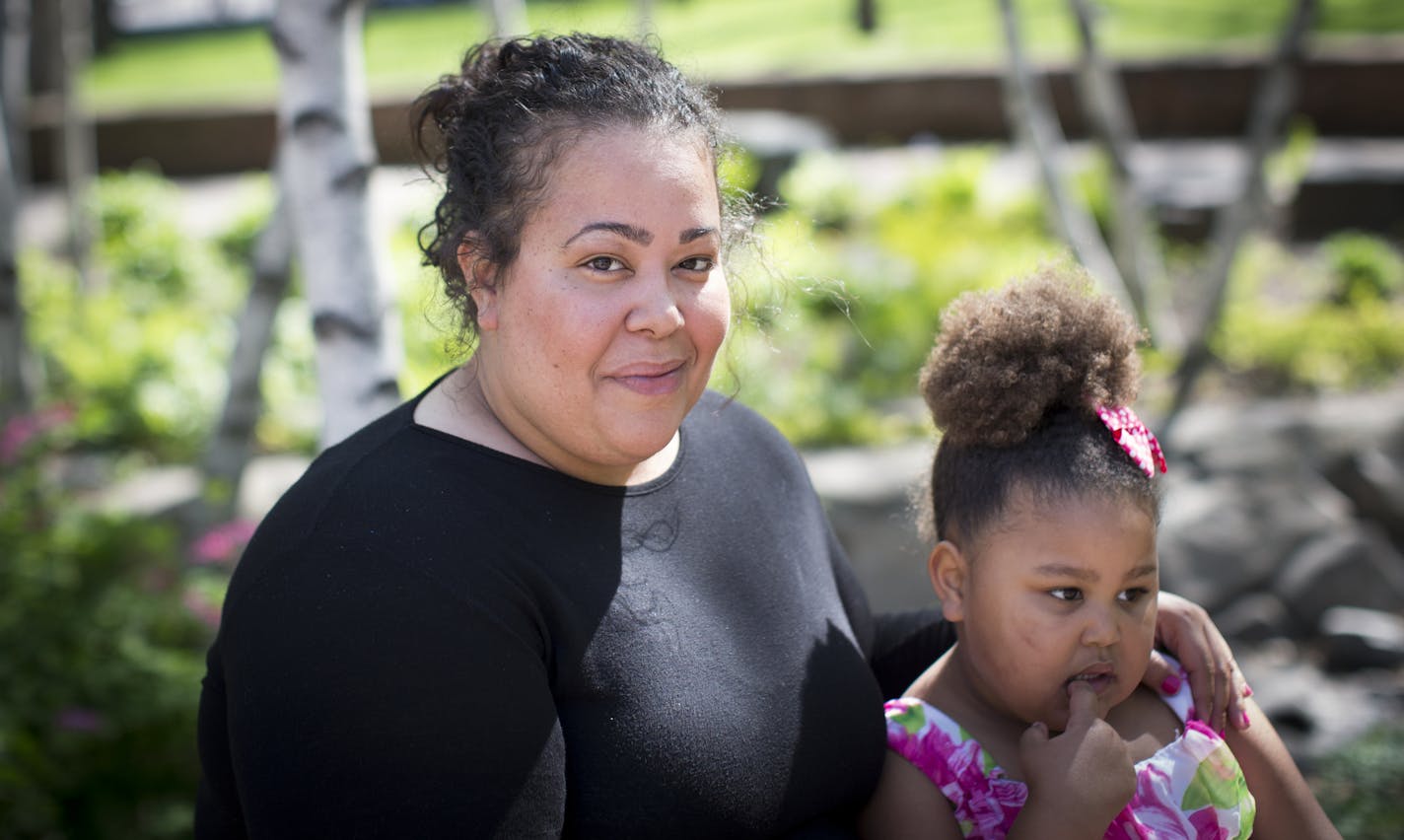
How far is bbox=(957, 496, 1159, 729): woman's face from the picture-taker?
2000mm

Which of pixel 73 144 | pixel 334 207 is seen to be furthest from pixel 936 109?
pixel 334 207

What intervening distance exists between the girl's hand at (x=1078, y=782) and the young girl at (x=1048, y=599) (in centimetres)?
1

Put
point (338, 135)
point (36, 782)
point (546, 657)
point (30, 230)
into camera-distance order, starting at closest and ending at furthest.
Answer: point (546, 657)
point (338, 135)
point (36, 782)
point (30, 230)

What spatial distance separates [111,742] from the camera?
3.34 m

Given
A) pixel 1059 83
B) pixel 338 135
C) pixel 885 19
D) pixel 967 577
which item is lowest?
pixel 967 577

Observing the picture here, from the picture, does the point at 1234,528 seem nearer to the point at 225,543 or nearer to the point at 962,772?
the point at 962,772

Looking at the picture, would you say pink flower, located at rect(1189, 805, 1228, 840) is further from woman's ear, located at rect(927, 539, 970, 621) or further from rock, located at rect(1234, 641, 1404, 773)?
rock, located at rect(1234, 641, 1404, 773)

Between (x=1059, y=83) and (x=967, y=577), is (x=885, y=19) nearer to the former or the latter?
(x=1059, y=83)

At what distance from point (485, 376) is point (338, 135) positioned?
949 millimetres

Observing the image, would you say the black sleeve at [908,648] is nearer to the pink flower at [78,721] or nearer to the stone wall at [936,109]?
the pink flower at [78,721]

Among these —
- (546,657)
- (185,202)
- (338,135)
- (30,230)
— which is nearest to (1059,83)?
(185,202)

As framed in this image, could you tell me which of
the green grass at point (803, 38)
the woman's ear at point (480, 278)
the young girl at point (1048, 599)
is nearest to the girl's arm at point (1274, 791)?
the young girl at point (1048, 599)

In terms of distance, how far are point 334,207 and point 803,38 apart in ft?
41.4

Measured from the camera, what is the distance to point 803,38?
14594mm
